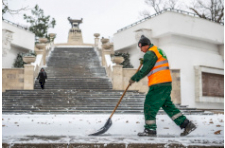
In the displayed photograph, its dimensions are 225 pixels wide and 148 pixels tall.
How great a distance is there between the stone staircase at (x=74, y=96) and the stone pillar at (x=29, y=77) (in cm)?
43

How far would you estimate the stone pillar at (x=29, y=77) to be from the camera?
16.0 m

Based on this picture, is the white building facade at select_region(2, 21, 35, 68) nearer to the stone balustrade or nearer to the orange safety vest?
the stone balustrade

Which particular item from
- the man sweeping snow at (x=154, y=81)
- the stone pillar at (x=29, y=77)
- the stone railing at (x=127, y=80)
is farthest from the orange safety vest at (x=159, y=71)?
the stone pillar at (x=29, y=77)

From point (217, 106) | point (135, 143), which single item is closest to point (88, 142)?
point (135, 143)

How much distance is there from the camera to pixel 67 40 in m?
39.8

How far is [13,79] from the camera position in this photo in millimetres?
16109

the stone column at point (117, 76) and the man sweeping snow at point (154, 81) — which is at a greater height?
the stone column at point (117, 76)

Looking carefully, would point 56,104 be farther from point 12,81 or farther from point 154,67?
point 154,67

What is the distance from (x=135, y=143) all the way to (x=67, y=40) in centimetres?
3660

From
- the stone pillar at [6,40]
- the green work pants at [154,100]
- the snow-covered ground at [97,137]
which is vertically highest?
the stone pillar at [6,40]

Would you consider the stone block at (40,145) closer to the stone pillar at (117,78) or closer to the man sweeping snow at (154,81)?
the man sweeping snow at (154,81)

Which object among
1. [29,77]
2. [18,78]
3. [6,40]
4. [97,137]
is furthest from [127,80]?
[97,137]

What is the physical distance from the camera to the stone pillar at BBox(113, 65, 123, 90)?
1630 cm

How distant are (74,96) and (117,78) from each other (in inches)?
153
